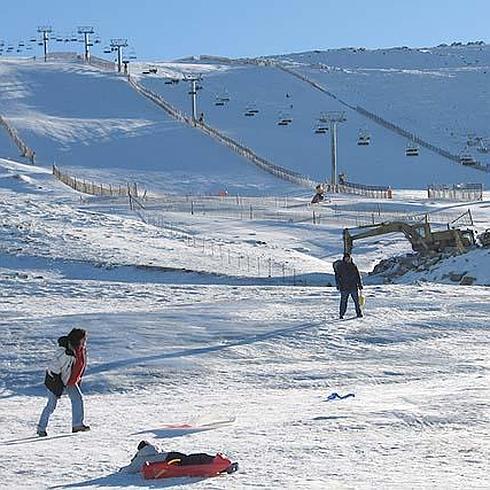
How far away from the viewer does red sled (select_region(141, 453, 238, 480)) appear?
9172mm

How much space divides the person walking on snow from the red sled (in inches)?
107

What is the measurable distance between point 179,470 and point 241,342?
8782 millimetres

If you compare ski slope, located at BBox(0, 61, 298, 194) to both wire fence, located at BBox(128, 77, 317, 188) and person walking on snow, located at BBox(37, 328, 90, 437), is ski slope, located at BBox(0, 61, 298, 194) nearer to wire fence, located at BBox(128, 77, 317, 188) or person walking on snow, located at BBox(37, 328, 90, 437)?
wire fence, located at BBox(128, 77, 317, 188)

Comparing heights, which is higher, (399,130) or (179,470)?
(399,130)

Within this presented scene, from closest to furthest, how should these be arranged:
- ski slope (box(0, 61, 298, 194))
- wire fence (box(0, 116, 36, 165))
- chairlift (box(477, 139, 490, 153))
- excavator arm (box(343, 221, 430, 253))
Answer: excavator arm (box(343, 221, 430, 253)), ski slope (box(0, 61, 298, 194)), wire fence (box(0, 116, 36, 165)), chairlift (box(477, 139, 490, 153))

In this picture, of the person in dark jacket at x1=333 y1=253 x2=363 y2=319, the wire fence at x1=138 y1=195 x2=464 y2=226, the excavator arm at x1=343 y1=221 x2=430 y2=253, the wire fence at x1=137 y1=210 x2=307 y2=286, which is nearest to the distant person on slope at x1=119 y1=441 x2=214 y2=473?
the person in dark jacket at x1=333 y1=253 x2=363 y2=319

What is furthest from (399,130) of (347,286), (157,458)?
(157,458)

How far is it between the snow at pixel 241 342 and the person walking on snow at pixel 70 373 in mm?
251

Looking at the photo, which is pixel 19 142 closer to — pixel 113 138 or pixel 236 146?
pixel 113 138

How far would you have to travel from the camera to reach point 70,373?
11945mm

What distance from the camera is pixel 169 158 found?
243 ft

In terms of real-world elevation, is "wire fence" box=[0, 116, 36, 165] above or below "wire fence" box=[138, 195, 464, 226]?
above

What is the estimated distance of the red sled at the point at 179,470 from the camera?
9.17 metres

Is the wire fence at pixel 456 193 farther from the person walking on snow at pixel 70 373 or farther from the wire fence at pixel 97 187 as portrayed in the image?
the person walking on snow at pixel 70 373
